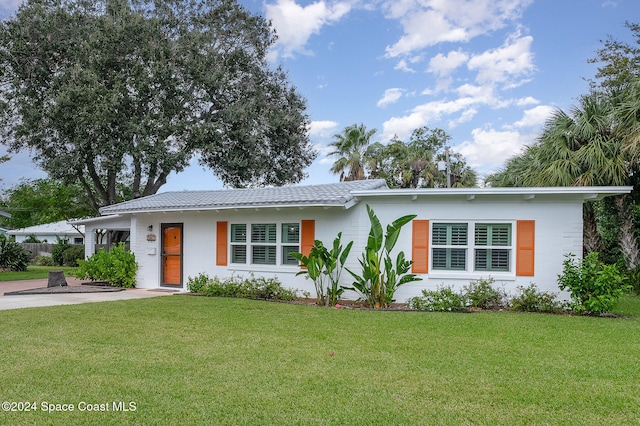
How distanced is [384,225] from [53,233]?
104ft

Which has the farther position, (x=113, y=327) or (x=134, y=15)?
(x=134, y=15)

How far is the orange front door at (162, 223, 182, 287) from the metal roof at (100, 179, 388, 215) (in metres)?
0.79

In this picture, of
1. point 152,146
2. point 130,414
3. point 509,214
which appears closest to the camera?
point 130,414

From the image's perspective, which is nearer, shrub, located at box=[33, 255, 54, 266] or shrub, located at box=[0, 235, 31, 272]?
shrub, located at box=[0, 235, 31, 272]

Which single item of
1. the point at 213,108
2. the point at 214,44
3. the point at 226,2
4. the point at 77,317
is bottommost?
the point at 77,317

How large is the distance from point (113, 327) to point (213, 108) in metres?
16.4

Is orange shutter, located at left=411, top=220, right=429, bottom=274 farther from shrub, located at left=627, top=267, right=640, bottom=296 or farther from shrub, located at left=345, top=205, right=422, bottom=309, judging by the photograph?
shrub, located at left=627, top=267, right=640, bottom=296

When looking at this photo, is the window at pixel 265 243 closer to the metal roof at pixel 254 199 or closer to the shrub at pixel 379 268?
the metal roof at pixel 254 199

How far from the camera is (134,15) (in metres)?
20.0

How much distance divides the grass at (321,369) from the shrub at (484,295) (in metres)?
1.38

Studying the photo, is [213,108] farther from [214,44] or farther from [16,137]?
[16,137]

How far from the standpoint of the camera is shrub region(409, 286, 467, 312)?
399 inches

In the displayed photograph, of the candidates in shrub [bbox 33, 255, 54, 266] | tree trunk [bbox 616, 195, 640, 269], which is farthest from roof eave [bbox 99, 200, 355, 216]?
shrub [bbox 33, 255, 54, 266]

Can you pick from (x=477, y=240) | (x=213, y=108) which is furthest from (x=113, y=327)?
(x=213, y=108)
